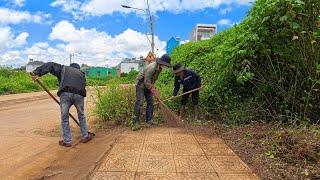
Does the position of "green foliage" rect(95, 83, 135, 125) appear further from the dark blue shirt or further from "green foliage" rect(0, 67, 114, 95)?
"green foliage" rect(0, 67, 114, 95)

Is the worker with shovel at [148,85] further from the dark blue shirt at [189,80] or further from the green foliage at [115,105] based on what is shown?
the dark blue shirt at [189,80]

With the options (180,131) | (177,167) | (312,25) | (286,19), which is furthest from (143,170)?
A: (312,25)

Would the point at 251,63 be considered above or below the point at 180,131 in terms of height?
above

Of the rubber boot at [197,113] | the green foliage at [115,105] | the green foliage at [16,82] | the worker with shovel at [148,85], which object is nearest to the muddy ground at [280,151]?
the worker with shovel at [148,85]

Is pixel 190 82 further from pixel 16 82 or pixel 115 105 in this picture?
pixel 16 82

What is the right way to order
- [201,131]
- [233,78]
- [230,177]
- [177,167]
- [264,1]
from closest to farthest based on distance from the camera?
[230,177] < [177,167] < [264,1] < [201,131] < [233,78]

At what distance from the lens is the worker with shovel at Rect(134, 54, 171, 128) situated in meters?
9.11

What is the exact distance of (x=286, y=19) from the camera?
7500mm

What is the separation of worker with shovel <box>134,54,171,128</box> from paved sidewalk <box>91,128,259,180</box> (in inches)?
45.0

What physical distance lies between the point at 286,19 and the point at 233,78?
244 centimetres

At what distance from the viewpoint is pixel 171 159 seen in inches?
248

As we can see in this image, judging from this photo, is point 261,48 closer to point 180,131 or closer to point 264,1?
point 264,1

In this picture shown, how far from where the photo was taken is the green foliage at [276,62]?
25.7 feet

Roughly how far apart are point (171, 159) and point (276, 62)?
12.0 ft
